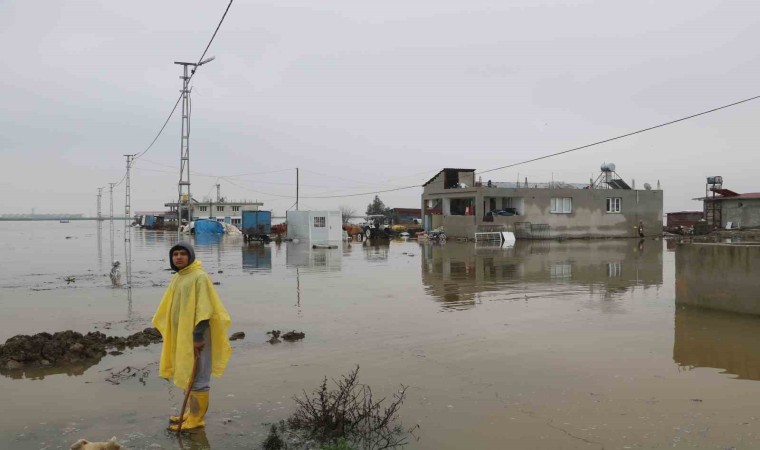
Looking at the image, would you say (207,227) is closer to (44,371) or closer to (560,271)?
(560,271)

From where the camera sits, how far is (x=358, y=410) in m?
5.13

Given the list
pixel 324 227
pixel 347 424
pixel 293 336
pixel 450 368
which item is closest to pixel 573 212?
pixel 324 227

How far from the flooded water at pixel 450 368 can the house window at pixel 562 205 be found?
28.3 meters

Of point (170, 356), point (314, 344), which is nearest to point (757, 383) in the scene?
point (314, 344)

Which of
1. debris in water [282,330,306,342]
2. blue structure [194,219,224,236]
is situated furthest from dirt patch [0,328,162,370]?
blue structure [194,219,224,236]

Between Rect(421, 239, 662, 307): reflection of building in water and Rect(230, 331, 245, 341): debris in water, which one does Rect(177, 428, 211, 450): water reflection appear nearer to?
Rect(230, 331, 245, 341): debris in water

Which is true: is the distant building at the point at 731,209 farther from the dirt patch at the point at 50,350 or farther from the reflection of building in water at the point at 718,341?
the dirt patch at the point at 50,350

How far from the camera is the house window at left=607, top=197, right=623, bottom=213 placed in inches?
1741

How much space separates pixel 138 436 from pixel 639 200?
46.1 metres

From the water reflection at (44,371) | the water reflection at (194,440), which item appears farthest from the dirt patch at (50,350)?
the water reflection at (194,440)

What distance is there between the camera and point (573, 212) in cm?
4266

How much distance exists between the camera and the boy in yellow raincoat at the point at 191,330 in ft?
16.5

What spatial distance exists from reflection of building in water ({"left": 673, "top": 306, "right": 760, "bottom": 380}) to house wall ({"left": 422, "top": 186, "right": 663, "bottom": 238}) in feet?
95.7

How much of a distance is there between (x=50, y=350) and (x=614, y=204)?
43315mm
